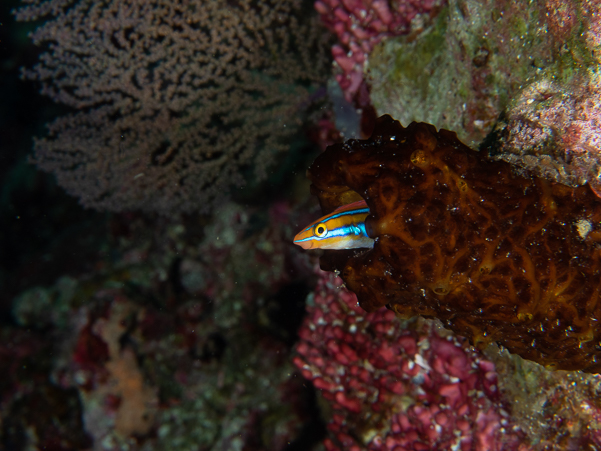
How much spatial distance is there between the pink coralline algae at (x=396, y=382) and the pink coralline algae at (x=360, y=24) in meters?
2.47

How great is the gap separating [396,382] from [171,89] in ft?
13.4

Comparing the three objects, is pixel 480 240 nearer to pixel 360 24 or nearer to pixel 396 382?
pixel 396 382

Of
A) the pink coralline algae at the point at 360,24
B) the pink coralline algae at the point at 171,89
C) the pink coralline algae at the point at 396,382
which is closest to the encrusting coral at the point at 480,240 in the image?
the pink coralline algae at the point at 396,382

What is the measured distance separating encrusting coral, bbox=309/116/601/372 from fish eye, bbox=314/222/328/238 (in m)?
0.28

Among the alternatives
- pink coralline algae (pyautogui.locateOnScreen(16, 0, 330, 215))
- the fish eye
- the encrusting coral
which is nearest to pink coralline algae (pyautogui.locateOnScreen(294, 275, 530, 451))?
the encrusting coral

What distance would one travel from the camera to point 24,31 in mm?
8453

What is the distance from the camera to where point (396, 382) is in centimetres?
328

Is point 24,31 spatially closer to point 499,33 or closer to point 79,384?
point 79,384

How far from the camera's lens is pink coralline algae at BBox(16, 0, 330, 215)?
4.06m

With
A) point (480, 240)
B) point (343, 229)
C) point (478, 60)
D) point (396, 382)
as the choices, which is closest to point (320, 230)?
point (343, 229)

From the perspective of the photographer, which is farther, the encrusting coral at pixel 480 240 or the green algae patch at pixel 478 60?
the green algae patch at pixel 478 60

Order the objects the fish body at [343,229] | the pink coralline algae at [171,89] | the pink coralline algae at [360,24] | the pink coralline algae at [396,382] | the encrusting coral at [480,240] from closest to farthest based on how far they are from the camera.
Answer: the encrusting coral at [480,240], the fish body at [343,229], the pink coralline algae at [396,382], the pink coralline algae at [360,24], the pink coralline algae at [171,89]

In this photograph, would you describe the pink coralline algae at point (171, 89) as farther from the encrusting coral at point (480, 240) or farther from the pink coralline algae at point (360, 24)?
the encrusting coral at point (480, 240)

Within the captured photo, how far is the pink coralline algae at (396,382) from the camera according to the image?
2996 millimetres
